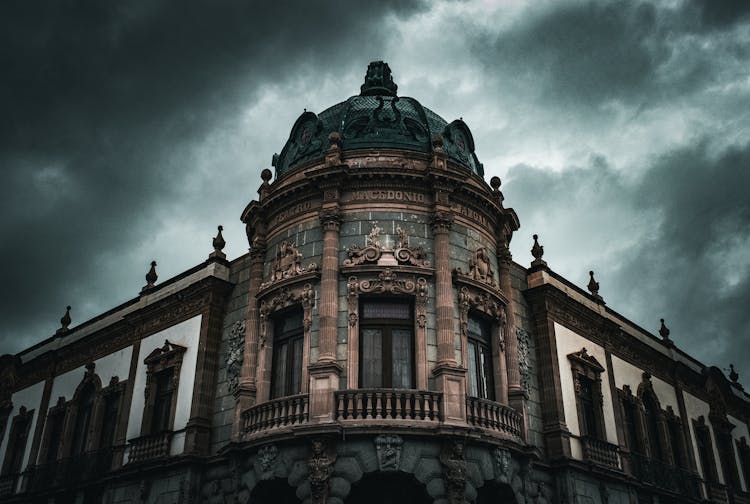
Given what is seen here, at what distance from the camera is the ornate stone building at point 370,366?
1750 cm

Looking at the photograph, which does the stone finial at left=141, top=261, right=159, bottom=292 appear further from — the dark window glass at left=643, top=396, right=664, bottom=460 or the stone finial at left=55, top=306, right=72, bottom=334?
the dark window glass at left=643, top=396, right=664, bottom=460

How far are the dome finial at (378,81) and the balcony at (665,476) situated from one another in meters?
15.2

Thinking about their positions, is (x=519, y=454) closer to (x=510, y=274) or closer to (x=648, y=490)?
(x=510, y=274)

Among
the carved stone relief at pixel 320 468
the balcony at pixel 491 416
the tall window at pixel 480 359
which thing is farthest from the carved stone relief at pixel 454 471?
the carved stone relief at pixel 320 468

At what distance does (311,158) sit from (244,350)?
6.23m

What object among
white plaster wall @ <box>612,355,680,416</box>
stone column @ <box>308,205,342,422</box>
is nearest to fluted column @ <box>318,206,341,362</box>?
stone column @ <box>308,205,342,422</box>

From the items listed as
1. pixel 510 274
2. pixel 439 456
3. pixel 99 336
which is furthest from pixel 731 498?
pixel 99 336

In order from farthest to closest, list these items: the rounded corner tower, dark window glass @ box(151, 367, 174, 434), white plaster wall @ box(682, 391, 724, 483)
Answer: white plaster wall @ box(682, 391, 724, 483), dark window glass @ box(151, 367, 174, 434), the rounded corner tower

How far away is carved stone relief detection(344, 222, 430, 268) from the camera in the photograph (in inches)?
764

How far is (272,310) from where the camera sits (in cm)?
2031

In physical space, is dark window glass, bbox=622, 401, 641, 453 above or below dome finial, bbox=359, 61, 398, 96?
below

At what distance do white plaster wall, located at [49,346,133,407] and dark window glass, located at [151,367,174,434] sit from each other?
2.08 m

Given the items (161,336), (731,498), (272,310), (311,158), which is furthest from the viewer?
(731,498)

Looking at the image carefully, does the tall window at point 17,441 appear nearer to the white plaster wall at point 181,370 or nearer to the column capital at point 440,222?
the white plaster wall at point 181,370
